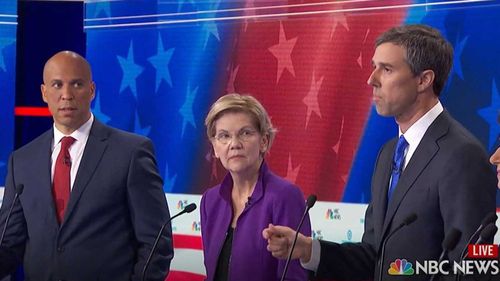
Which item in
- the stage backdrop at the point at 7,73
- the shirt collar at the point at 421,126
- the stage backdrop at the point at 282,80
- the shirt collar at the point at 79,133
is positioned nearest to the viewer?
the shirt collar at the point at 421,126

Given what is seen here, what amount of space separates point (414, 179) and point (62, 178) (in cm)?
161

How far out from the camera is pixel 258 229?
3139 millimetres

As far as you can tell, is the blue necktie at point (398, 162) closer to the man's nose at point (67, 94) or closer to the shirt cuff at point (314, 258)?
the shirt cuff at point (314, 258)

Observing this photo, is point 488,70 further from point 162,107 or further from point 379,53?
point 162,107

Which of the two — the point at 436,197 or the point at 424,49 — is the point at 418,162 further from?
the point at 424,49

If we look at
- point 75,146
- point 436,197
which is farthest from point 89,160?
point 436,197

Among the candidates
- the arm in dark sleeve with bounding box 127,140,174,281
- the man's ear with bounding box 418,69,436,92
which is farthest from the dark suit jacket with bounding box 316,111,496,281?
the arm in dark sleeve with bounding box 127,140,174,281

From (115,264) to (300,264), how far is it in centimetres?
88

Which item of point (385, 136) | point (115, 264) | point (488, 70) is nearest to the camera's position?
point (115, 264)

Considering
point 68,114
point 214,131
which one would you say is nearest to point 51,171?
point 68,114

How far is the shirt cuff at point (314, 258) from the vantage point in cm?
288

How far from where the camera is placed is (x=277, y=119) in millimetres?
4488

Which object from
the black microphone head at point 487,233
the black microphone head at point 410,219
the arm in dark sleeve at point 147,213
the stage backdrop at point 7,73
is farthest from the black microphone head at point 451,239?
the stage backdrop at point 7,73

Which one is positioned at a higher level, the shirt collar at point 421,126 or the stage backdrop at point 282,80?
the stage backdrop at point 282,80
